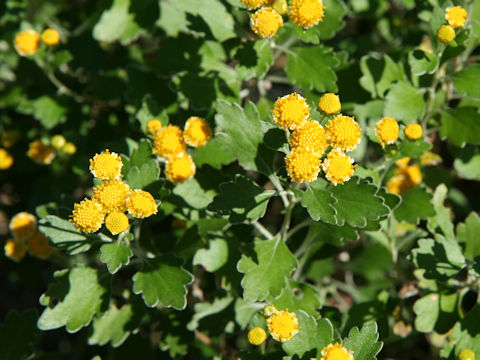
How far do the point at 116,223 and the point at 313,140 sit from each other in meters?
0.99

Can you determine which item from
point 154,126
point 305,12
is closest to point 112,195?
point 154,126

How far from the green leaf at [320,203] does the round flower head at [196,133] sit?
69cm

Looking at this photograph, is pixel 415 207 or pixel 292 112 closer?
pixel 292 112

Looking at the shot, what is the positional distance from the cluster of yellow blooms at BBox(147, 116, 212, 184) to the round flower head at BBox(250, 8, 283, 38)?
1.99 feet

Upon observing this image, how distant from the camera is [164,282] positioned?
2.68 meters

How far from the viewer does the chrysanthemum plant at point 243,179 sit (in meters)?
2.44

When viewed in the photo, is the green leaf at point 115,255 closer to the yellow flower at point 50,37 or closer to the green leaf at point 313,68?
the green leaf at point 313,68

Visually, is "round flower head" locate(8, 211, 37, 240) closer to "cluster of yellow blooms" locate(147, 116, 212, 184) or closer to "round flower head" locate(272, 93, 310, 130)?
"cluster of yellow blooms" locate(147, 116, 212, 184)

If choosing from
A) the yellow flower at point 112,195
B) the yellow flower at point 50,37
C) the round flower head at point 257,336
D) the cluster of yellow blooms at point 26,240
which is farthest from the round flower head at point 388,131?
the yellow flower at point 50,37

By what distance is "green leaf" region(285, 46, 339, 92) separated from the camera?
9.59 ft

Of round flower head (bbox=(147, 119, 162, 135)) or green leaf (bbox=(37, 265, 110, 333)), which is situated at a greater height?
round flower head (bbox=(147, 119, 162, 135))

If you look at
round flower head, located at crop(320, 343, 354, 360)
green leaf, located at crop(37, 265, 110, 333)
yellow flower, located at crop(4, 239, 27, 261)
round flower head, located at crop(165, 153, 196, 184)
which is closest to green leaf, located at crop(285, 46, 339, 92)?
round flower head, located at crop(165, 153, 196, 184)

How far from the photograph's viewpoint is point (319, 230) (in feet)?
9.64

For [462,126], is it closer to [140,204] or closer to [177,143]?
[177,143]
